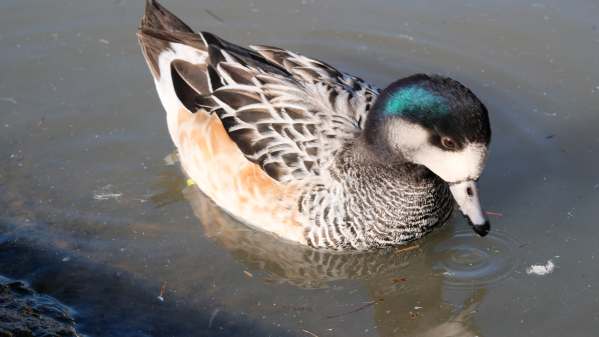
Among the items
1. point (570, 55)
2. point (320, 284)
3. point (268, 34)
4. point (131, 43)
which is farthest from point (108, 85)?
point (570, 55)

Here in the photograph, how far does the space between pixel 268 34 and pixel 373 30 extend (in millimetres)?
1012

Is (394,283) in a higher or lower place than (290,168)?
lower

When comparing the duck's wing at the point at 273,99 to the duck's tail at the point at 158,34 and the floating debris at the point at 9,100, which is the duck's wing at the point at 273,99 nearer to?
the duck's tail at the point at 158,34

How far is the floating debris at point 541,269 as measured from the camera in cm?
641

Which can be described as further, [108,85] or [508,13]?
[508,13]

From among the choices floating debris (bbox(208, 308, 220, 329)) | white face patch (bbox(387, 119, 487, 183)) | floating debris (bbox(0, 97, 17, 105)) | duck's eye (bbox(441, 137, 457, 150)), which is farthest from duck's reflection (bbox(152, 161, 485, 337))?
floating debris (bbox(0, 97, 17, 105))

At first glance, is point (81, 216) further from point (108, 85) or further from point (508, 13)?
point (508, 13)

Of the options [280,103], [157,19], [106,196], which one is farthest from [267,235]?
[157,19]

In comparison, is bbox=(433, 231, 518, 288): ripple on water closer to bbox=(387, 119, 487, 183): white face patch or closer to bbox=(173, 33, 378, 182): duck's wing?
bbox=(387, 119, 487, 183): white face patch

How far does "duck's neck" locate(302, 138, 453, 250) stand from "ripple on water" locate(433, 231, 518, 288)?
0.32 m

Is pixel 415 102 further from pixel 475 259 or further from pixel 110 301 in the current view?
pixel 110 301

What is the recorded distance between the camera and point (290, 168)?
648 cm

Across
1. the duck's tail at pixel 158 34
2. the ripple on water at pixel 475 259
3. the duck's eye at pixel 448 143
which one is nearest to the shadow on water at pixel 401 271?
the ripple on water at pixel 475 259

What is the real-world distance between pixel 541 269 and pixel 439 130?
145cm
